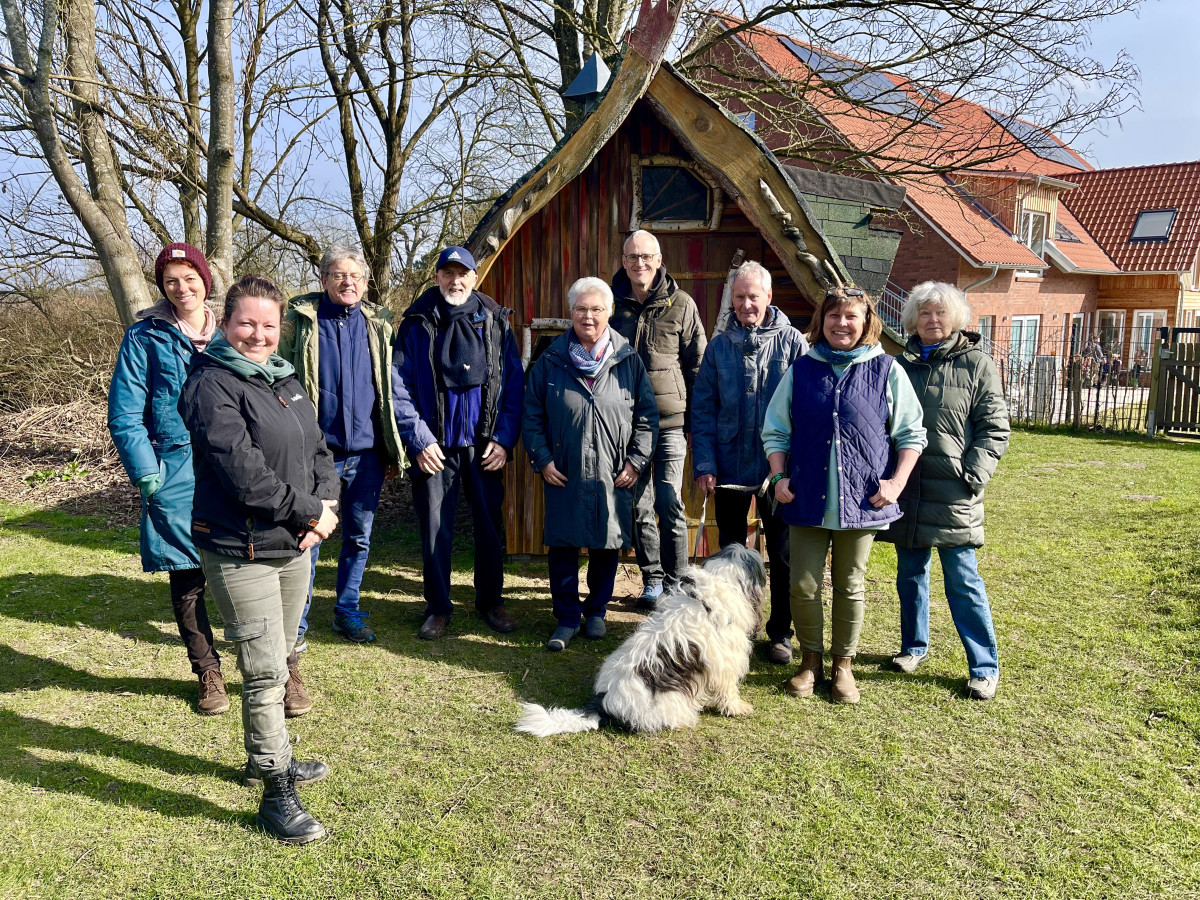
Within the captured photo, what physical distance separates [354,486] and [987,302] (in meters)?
20.0

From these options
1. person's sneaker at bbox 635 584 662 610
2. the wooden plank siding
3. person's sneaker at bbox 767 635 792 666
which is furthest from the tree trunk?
person's sneaker at bbox 767 635 792 666

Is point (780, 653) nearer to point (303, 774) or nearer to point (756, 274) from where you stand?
point (756, 274)

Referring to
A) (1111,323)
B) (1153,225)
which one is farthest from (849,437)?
(1153,225)

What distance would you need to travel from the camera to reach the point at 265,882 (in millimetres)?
2693

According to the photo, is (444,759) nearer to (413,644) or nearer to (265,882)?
(265,882)

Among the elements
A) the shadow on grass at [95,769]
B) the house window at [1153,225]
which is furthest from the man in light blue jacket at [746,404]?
the house window at [1153,225]

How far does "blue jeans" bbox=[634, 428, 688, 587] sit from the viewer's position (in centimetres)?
485

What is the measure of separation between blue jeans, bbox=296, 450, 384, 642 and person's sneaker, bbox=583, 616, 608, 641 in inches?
54.1

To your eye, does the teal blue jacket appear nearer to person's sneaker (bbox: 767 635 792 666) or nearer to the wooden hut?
the wooden hut

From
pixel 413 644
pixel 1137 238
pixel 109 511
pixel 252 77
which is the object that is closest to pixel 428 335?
pixel 413 644

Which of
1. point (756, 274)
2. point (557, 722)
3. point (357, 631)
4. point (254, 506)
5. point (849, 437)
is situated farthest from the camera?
point (357, 631)

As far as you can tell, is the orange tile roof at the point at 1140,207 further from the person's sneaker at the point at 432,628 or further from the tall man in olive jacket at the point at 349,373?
the tall man in olive jacket at the point at 349,373

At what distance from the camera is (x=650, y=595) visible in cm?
525

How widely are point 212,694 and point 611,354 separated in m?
2.73
